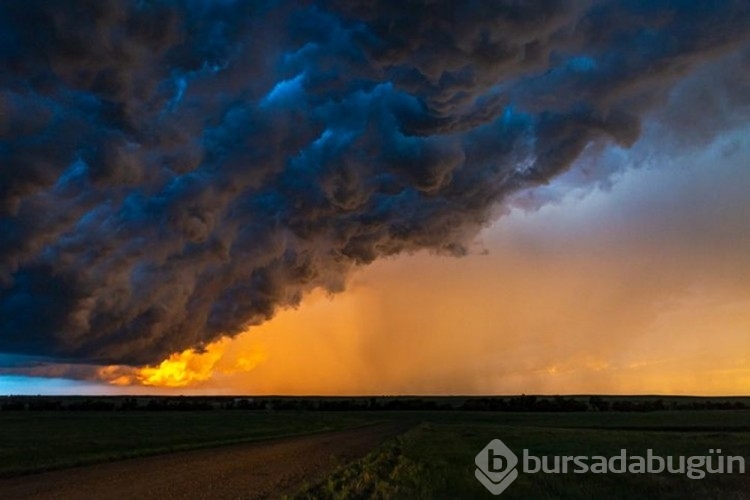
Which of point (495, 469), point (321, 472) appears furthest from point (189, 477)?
point (495, 469)

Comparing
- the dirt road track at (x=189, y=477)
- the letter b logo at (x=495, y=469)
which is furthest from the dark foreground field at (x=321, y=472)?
the letter b logo at (x=495, y=469)

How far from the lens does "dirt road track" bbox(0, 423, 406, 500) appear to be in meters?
23.1

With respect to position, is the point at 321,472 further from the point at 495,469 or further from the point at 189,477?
the point at 495,469

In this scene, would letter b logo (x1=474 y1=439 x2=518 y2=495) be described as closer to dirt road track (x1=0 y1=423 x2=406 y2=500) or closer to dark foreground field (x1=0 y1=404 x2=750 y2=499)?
dark foreground field (x1=0 y1=404 x2=750 y2=499)

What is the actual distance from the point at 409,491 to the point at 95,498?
10.0 meters

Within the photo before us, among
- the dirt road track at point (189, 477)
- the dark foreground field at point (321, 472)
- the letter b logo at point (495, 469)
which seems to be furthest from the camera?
the letter b logo at point (495, 469)

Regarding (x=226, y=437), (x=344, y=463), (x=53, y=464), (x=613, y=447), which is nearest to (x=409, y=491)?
(x=344, y=463)

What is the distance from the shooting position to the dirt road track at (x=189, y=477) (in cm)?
2311

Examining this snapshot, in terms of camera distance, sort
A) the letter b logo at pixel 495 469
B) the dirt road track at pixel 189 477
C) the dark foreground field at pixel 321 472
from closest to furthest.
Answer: the dark foreground field at pixel 321 472, the dirt road track at pixel 189 477, the letter b logo at pixel 495 469

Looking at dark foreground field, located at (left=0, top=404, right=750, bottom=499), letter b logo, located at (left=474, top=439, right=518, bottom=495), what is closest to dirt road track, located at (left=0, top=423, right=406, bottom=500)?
dark foreground field, located at (left=0, top=404, right=750, bottom=499)

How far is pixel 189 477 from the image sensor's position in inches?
1102

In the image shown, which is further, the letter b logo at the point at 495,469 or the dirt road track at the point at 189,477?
the letter b logo at the point at 495,469

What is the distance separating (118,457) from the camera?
123 feet

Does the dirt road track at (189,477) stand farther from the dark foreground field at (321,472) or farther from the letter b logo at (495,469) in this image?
the letter b logo at (495,469)
